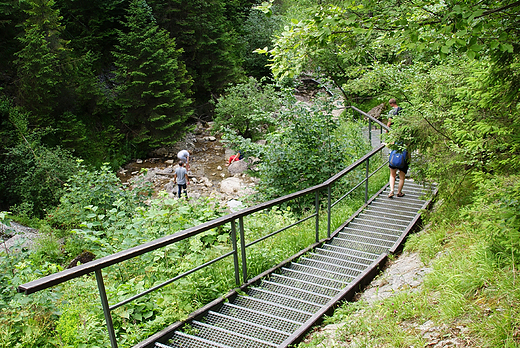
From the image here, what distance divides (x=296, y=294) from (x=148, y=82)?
16770 millimetres

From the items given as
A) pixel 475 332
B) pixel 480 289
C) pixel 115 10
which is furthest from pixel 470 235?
pixel 115 10

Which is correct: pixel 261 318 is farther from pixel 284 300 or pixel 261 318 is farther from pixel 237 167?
pixel 237 167

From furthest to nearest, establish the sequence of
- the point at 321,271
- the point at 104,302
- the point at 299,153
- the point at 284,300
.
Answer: the point at 299,153 → the point at 321,271 → the point at 284,300 → the point at 104,302

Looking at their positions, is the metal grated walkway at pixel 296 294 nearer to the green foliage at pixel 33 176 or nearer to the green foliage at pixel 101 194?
the green foliage at pixel 101 194

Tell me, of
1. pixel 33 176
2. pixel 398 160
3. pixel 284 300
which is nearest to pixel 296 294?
pixel 284 300

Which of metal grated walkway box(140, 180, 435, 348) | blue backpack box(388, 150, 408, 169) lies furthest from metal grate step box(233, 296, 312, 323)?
blue backpack box(388, 150, 408, 169)

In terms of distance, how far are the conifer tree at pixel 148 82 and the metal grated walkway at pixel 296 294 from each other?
14.5 m

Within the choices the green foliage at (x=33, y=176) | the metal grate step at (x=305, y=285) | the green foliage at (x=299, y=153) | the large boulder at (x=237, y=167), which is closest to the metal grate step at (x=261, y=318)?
the metal grate step at (x=305, y=285)

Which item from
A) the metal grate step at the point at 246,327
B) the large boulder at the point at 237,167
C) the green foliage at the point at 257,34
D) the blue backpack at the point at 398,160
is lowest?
the large boulder at the point at 237,167

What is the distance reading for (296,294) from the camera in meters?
4.09

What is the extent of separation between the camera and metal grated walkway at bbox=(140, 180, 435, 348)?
10.5ft

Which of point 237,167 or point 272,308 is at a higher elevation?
point 272,308

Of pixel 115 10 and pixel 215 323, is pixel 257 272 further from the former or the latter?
pixel 115 10

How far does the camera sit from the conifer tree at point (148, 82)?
1803 centimetres
